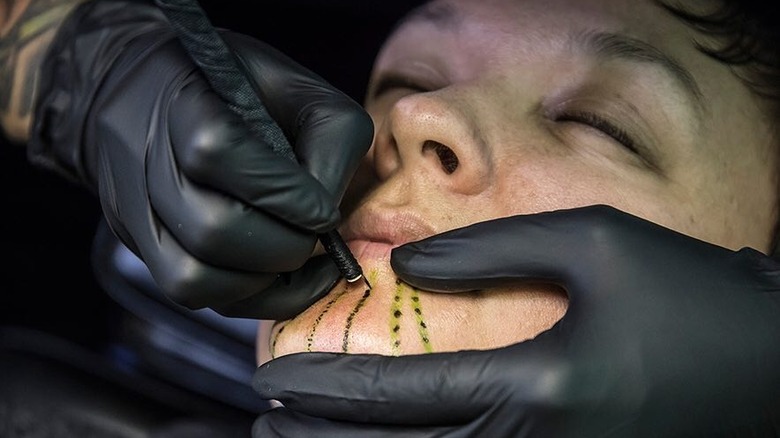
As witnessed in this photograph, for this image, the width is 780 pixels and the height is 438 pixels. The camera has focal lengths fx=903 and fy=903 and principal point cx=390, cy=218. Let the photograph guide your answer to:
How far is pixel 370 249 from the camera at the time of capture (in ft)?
3.40

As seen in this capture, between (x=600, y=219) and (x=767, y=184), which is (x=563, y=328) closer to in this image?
(x=600, y=219)

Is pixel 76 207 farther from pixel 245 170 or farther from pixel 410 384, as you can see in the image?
pixel 410 384

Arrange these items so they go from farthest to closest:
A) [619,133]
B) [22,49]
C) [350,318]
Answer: [22,49] → [619,133] → [350,318]

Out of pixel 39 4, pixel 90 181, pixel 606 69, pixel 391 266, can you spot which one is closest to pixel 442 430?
pixel 391 266

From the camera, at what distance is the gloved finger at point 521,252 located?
0.92 m

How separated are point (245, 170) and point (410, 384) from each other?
0.27 meters

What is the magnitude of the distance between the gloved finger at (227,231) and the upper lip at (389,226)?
90 mm

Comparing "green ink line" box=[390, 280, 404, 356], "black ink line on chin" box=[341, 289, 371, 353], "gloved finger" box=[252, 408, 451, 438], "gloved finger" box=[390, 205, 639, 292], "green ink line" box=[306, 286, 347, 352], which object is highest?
"gloved finger" box=[390, 205, 639, 292]

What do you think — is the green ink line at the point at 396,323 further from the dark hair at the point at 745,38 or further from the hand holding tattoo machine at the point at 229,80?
the dark hair at the point at 745,38

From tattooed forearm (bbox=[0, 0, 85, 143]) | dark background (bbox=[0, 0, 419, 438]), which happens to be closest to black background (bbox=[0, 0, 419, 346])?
dark background (bbox=[0, 0, 419, 438])

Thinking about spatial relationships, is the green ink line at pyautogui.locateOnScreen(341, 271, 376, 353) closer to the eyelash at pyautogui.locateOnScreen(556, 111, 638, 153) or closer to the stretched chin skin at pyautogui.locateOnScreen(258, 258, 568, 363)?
the stretched chin skin at pyautogui.locateOnScreen(258, 258, 568, 363)

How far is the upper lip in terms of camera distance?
3.33 feet

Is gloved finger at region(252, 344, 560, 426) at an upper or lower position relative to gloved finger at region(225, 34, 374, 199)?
lower

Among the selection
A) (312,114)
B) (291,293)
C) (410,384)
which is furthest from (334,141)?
(410,384)
